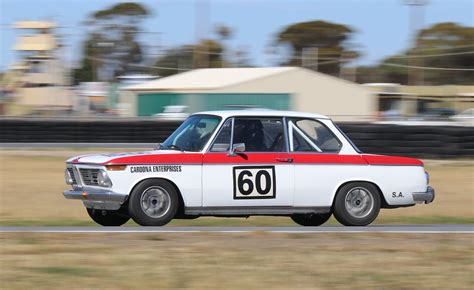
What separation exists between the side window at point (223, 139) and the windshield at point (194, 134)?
104 mm

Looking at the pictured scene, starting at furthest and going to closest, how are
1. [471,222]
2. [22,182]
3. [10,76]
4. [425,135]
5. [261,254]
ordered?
[10,76], [425,135], [22,182], [471,222], [261,254]

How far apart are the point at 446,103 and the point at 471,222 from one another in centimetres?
4594

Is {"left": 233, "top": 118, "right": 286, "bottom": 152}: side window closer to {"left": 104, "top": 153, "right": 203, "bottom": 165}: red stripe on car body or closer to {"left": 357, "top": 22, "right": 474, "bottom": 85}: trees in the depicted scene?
{"left": 104, "top": 153, "right": 203, "bottom": 165}: red stripe on car body

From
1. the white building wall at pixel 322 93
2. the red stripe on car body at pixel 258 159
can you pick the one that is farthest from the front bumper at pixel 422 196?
the white building wall at pixel 322 93

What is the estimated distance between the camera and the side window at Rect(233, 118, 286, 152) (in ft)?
A: 35.4

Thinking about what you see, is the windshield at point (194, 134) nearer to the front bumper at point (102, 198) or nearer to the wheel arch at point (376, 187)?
the front bumper at point (102, 198)

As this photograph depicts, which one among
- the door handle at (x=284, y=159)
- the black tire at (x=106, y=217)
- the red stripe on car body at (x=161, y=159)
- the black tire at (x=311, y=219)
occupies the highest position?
the red stripe on car body at (x=161, y=159)

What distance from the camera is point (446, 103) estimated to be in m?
57.2

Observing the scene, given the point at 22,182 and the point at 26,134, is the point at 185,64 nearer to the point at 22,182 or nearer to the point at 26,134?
the point at 26,134

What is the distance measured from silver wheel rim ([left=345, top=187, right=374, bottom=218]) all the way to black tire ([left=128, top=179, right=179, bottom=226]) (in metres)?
2.08

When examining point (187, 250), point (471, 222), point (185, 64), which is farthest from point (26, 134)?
point (185, 64)

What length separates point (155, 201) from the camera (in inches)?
406

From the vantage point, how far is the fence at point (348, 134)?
23812 millimetres

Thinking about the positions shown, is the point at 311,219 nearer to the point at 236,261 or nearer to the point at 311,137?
the point at 311,137
